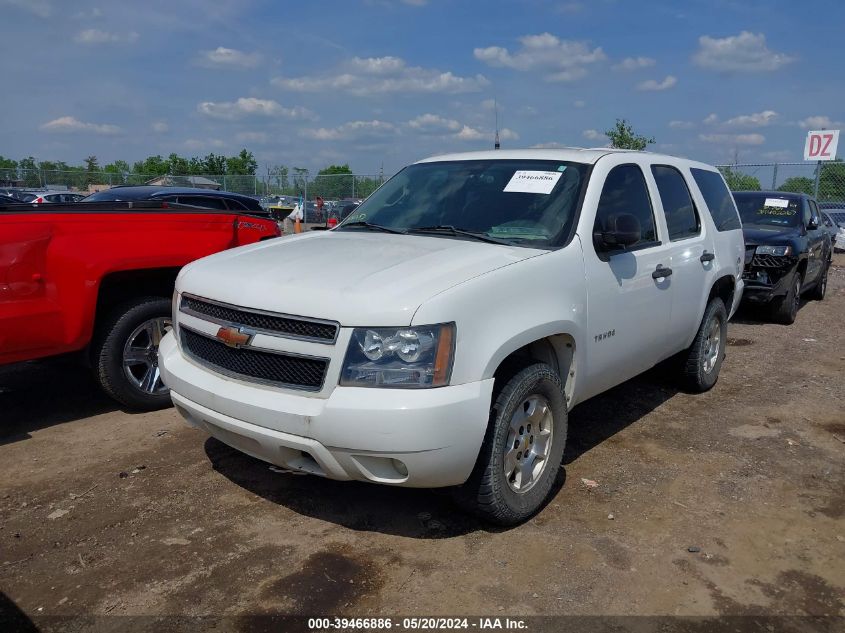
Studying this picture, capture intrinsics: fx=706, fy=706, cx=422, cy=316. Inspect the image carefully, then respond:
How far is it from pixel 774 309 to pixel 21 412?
858cm

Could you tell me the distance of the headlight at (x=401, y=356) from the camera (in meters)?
2.97

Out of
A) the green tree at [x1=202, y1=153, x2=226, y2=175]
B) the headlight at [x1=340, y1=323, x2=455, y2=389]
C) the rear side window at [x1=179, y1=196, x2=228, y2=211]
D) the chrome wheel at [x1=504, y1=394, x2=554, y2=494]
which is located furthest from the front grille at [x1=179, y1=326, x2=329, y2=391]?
the green tree at [x1=202, y1=153, x2=226, y2=175]

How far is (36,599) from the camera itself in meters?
2.98

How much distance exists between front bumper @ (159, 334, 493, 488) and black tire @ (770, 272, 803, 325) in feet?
24.3

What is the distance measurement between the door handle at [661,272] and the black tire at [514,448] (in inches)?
49.9

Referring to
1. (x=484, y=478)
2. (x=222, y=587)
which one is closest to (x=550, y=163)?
(x=484, y=478)

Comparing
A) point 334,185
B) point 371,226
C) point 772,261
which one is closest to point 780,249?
point 772,261

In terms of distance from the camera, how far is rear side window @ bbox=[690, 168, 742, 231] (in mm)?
5750

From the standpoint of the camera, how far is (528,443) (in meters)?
3.62

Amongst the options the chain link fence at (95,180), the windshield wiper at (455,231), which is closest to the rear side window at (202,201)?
the windshield wiper at (455,231)

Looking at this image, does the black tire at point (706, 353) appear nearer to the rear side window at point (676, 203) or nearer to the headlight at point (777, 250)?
the rear side window at point (676, 203)

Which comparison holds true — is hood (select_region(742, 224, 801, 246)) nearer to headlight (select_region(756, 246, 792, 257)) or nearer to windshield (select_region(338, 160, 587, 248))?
headlight (select_region(756, 246, 792, 257))

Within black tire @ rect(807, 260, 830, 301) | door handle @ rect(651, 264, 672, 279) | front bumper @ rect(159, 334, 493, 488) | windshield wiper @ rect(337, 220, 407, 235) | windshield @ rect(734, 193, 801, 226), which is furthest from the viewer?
black tire @ rect(807, 260, 830, 301)

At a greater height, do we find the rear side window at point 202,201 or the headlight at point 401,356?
the rear side window at point 202,201
